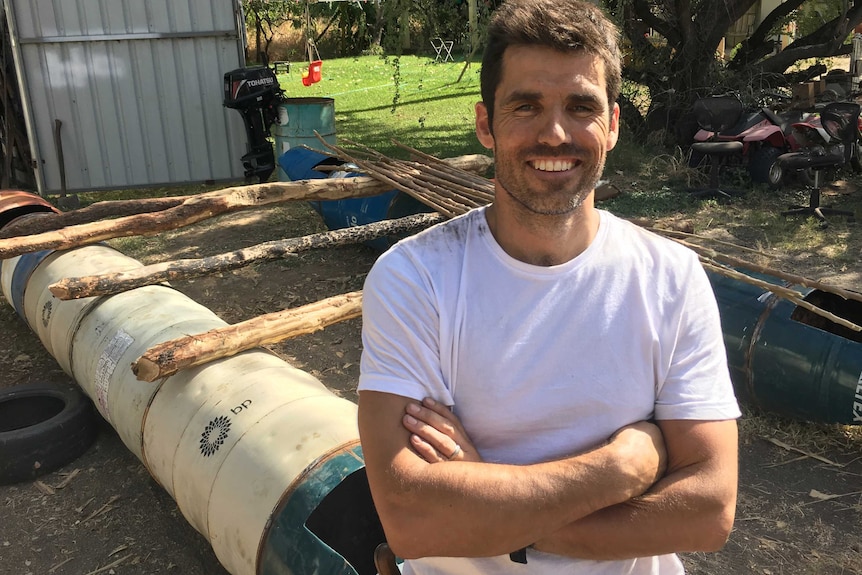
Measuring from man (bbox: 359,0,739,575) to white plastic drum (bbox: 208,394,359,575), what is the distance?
1126 mm

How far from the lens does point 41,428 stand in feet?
15.2

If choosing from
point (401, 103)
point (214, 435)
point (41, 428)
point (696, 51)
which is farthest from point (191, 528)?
point (401, 103)

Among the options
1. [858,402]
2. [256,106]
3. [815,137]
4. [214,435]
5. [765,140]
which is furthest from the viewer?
[256,106]

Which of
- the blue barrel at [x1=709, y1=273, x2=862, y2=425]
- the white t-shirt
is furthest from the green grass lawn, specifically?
the white t-shirt

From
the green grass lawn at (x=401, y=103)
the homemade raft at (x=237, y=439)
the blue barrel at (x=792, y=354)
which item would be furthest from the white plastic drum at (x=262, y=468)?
the green grass lawn at (x=401, y=103)

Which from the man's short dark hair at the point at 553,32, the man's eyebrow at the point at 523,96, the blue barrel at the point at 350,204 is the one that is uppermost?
the man's short dark hair at the point at 553,32

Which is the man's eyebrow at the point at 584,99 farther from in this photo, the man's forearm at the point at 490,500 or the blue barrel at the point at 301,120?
the blue barrel at the point at 301,120

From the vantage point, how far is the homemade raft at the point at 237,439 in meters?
2.88

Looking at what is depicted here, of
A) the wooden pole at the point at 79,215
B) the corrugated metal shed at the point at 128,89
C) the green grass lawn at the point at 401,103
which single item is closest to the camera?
the wooden pole at the point at 79,215

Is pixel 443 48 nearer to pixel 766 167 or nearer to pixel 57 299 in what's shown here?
pixel 766 167

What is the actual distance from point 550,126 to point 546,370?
0.63 meters

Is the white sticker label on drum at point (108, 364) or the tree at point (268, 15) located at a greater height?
the tree at point (268, 15)

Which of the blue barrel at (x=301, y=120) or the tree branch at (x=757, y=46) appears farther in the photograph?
the tree branch at (x=757, y=46)

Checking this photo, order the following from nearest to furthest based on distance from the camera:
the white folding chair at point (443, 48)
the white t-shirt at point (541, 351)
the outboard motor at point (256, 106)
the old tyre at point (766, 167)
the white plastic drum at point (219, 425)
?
the white t-shirt at point (541, 351)
the white plastic drum at point (219, 425)
the old tyre at point (766, 167)
the outboard motor at point (256, 106)
the white folding chair at point (443, 48)
